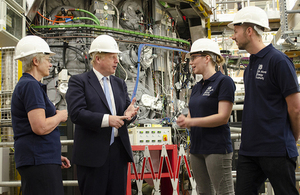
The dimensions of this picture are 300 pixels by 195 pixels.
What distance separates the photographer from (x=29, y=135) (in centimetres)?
180

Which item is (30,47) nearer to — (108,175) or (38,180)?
(38,180)

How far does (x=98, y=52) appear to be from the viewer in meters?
2.24

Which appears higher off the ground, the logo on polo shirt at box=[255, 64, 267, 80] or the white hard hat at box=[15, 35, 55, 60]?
the white hard hat at box=[15, 35, 55, 60]

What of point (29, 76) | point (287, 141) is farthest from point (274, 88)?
point (29, 76)

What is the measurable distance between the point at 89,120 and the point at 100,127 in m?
0.09

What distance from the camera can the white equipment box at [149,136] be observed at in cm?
459

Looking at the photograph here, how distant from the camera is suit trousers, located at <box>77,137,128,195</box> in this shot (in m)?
2.01

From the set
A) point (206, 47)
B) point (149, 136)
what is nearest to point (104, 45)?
point (206, 47)

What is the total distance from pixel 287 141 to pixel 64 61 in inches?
172

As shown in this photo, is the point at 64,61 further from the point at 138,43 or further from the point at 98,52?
the point at 98,52

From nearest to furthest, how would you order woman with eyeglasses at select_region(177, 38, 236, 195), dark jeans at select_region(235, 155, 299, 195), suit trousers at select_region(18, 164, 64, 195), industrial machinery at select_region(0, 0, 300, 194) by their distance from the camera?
dark jeans at select_region(235, 155, 299, 195)
suit trousers at select_region(18, 164, 64, 195)
woman with eyeglasses at select_region(177, 38, 236, 195)
industrial machinery at select_region(0, 0, 300, 194)

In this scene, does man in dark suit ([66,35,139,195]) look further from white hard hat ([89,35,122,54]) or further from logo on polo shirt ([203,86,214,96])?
logo on polo shirt ([203,86,214,96])

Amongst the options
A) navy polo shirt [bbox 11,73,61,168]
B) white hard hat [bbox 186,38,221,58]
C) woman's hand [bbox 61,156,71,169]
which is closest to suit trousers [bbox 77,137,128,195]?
woman's hand [bbox 61,156,71,169]

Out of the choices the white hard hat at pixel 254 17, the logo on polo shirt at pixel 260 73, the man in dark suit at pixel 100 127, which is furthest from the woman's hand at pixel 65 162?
the white hard hat at pixel 254 17
